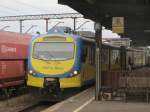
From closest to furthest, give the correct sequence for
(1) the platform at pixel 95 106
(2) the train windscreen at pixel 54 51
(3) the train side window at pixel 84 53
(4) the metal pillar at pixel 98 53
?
(1) the platform at pixel 95 106, (4) the metal pillar at pixel 98 53, (2) the train windscreen at pixel 54 51, (3) the train side window at pixel 84 53

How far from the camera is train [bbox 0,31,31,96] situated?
2223 cm

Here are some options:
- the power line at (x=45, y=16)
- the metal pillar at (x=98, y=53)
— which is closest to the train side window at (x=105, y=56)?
the metal pillar at (x=98, y=53)

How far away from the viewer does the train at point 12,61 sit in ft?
72.9

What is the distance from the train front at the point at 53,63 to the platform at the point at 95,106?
2018 millimetres

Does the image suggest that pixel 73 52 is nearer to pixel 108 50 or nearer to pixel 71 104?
pixel 71 104

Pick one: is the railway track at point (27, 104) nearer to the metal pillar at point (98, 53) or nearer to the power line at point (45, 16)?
the metal pillar at point (98, 53)

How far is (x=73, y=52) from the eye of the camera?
21109 millimetres

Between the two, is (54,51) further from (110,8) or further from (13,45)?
(13,45)

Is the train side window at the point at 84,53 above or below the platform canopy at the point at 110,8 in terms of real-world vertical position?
below

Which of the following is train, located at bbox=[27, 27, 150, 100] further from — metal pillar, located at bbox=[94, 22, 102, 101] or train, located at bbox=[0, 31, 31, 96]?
metal pillar, located at bbox=[94, 22, 102, 101]

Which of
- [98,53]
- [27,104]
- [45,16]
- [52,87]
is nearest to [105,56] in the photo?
[27,104]

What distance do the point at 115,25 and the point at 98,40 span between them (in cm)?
78

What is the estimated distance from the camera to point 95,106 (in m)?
15.9

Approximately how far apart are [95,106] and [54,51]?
577 centimetres
